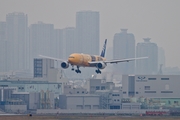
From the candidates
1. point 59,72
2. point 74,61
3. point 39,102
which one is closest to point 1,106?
point 39,102

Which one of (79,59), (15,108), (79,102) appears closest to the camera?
(79,59)

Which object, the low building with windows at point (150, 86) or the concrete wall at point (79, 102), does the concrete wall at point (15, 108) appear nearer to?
the concrete wall at point (79, 102)

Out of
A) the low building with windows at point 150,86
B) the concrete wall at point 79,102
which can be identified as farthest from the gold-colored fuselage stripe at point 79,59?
the low building with windows at point 150,86

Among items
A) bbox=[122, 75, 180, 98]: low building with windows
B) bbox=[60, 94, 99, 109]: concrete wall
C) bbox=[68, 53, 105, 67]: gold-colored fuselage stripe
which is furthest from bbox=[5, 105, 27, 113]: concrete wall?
bbox=[122, 75, 180, 98]: low building with windows

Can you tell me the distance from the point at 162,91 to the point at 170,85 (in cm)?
329

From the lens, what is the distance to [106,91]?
157125 mm

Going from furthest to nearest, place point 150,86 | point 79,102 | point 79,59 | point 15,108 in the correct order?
point 150,86 < point 79,102 < point 15,108 < point 79,59

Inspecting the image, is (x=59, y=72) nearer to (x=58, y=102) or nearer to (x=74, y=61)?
(x=58, y=102)

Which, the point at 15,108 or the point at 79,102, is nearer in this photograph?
the point at 15,108

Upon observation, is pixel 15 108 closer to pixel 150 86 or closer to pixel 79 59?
pixel 79 59

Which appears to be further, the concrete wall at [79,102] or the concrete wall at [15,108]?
the concrete wall at [79,102]

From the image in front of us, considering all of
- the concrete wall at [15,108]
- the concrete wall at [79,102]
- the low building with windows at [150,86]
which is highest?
the low building with windows at [150,86]

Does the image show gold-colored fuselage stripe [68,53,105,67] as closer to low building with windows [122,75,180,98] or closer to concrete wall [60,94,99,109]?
concrete wall [60,94,99,109]

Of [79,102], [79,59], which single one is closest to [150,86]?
[79,102]
